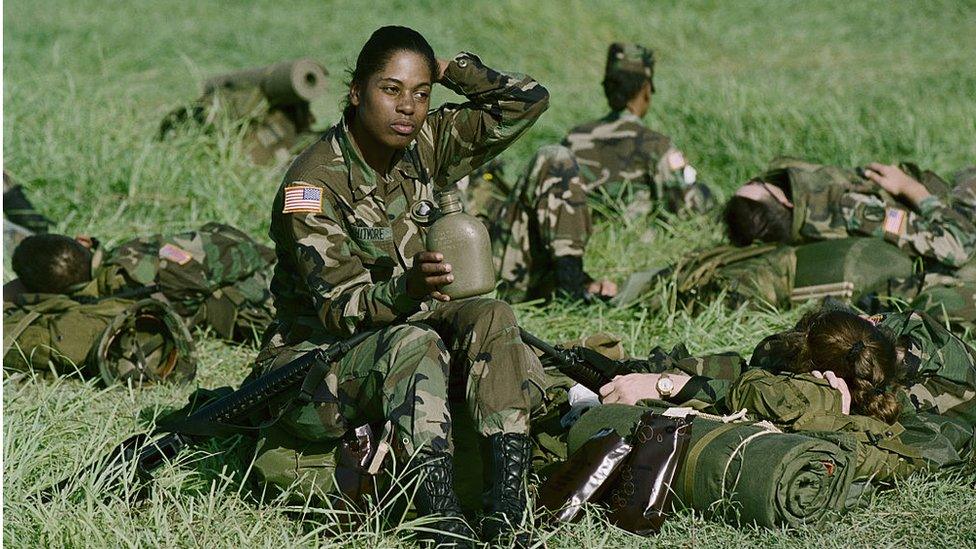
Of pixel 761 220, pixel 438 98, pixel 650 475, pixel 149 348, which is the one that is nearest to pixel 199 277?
pixel 149 348

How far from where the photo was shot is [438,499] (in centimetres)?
357

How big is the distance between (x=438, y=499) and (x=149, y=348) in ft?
8.09

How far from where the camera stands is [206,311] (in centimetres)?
619

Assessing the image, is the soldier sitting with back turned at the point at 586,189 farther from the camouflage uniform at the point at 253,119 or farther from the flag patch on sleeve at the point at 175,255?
the camouflage uniform at the point at 253,119

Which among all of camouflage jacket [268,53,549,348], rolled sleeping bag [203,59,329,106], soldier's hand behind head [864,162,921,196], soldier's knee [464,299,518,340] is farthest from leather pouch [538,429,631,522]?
rolled sleeping bag [203,59,329,106]

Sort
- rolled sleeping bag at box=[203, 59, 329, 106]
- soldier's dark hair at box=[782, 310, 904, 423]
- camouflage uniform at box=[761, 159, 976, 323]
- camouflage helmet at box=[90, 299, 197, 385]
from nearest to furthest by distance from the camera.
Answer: soldier's dark hair at box=[782, 310, 904, 423], camouflage helmet at box=[90, 299, 197, 385], camouflage uniform at box=[761, 159, 976, 323], rolled sleeping bag at box=[203, 59, 329, 106]

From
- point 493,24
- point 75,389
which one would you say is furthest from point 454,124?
point 493,24

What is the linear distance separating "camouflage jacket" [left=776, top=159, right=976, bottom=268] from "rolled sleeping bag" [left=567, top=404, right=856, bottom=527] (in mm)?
2645

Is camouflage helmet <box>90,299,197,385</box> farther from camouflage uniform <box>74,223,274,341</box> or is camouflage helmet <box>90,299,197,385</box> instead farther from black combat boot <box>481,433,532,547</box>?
black combat boot <box>481,433,532,547</box>

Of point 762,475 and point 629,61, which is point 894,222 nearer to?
point 629,61

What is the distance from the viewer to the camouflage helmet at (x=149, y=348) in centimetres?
546

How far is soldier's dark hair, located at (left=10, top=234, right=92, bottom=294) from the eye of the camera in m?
5.88

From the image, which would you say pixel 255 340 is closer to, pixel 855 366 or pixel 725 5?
pixel 855 366

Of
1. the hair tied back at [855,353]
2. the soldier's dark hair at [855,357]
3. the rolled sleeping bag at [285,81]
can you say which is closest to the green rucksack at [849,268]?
the soldier's dark hair at [855,357]
